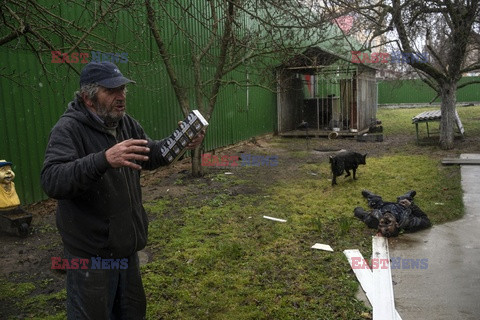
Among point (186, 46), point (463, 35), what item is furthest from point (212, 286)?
point (463, 35)

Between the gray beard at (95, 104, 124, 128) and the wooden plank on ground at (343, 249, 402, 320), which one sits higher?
the gray beard at (95, 104, 124, 128)

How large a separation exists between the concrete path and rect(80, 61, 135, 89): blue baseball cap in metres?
3.10

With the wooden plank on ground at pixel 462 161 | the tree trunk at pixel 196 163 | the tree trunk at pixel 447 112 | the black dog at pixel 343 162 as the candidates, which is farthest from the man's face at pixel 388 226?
the tree trunk at pixel 447 112

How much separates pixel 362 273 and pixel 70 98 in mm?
6098

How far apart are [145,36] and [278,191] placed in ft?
16.8

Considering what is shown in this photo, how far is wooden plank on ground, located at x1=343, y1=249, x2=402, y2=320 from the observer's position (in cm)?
388

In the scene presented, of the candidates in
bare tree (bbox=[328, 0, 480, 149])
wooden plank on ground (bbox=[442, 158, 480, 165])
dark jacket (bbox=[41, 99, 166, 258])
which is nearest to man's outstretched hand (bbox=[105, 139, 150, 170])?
dark jacket (bbox=[41, 99, 166, 258])

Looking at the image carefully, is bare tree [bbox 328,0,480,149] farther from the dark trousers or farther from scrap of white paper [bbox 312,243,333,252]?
the dark trousers

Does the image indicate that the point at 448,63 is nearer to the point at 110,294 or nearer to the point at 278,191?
the point at 278,191

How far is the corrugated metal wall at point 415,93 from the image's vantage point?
35.1m

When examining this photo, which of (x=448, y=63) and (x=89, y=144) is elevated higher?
(x=448, y=63)

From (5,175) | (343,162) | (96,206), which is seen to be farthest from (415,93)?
(96,206)

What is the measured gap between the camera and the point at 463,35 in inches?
420

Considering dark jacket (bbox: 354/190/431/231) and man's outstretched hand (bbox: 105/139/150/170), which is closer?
man's outstretched hand (bbox: 105/139/150/170)
